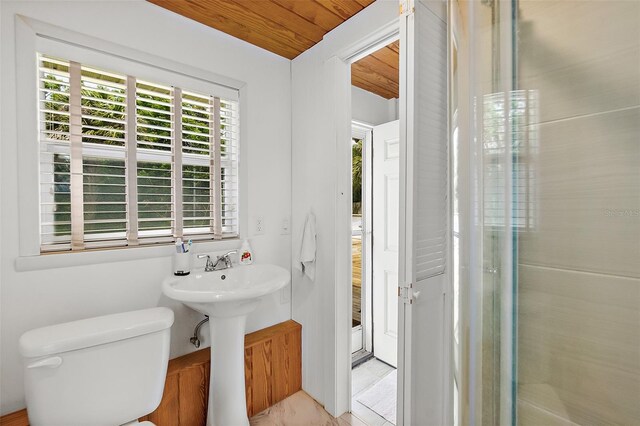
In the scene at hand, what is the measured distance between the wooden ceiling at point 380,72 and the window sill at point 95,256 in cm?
160

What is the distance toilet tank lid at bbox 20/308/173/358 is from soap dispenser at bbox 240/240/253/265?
536 mm

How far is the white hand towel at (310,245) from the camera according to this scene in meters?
1.85

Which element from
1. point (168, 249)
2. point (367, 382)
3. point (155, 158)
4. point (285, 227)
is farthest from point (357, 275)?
point (155, 158)

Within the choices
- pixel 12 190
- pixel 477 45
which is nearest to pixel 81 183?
pixel 12 190

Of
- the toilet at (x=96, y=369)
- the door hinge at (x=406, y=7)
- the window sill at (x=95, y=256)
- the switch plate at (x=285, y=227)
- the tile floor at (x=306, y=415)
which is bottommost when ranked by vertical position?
the tile floor at (x=306, y=415)

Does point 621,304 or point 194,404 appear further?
point 194,404

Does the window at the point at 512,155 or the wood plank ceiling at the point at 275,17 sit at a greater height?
the wood plank ceiling at the point at 275,17

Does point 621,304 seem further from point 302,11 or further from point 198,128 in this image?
point 198,128

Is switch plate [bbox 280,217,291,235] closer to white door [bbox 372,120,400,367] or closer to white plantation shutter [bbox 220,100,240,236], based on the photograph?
white plantation shutter [bbox 220,100,240,236]

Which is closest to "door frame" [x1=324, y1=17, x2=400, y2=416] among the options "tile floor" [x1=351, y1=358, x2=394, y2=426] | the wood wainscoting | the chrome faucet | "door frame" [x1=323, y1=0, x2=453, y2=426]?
"door frame" [x1=323, y1=0, x2=453, y2=426]

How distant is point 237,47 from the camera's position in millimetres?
1831

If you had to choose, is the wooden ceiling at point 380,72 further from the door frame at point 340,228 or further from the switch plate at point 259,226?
the switch plate at point 259,226

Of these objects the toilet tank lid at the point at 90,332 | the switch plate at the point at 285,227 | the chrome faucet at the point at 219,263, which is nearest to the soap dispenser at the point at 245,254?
the chrome faucet at the point at 219,263

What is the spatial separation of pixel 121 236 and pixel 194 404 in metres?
0.96
